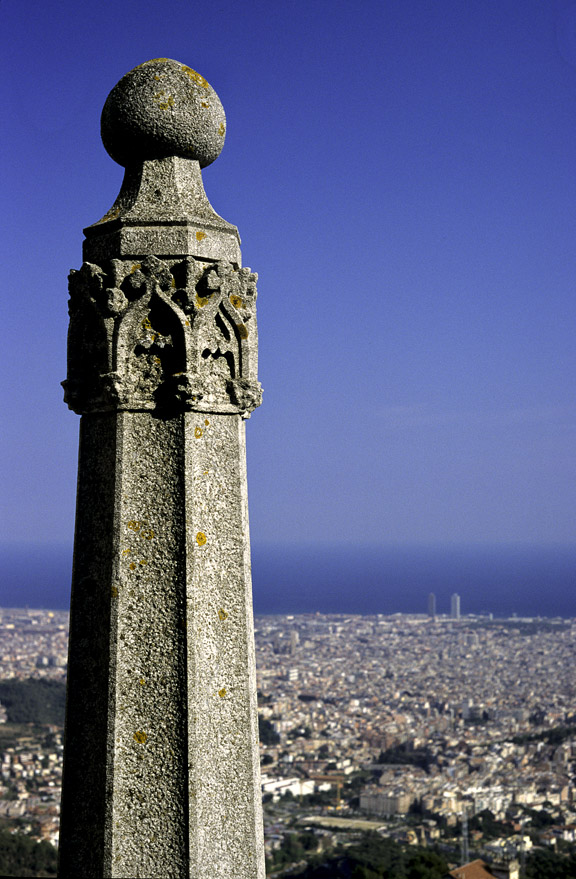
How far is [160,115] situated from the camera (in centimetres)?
319

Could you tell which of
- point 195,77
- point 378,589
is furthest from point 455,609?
point 195,77

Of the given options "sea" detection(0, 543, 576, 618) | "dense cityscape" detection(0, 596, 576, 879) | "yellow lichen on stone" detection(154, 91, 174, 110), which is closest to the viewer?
"yellow lichen on stone" detection(154, 91, 174, 110)

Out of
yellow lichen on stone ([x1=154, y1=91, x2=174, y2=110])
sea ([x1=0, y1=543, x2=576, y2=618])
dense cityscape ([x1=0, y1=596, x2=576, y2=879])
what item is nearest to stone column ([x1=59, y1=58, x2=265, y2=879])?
yellow lichen on stone ([x1=154, y1=91, x2=174, y2=110])

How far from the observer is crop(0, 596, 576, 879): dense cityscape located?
31859mm

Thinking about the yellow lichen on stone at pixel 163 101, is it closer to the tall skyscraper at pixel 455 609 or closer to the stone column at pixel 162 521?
the stone column at pixel 162 521

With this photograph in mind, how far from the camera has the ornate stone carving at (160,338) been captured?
10.0ft

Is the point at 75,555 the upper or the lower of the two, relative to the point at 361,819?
upper

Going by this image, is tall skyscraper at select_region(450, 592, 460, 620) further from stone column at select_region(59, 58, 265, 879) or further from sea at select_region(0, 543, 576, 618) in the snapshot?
stone column at select_region(59, 58, 265, 879)

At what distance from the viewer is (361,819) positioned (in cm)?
3628

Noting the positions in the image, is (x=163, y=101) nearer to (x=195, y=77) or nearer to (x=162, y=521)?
(x=195, y=77)

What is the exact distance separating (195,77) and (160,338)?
2.93ft

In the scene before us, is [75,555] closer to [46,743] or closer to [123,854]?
[123,854]

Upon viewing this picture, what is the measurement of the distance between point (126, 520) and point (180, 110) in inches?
51.0

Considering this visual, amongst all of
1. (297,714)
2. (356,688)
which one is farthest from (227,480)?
(356,688)
